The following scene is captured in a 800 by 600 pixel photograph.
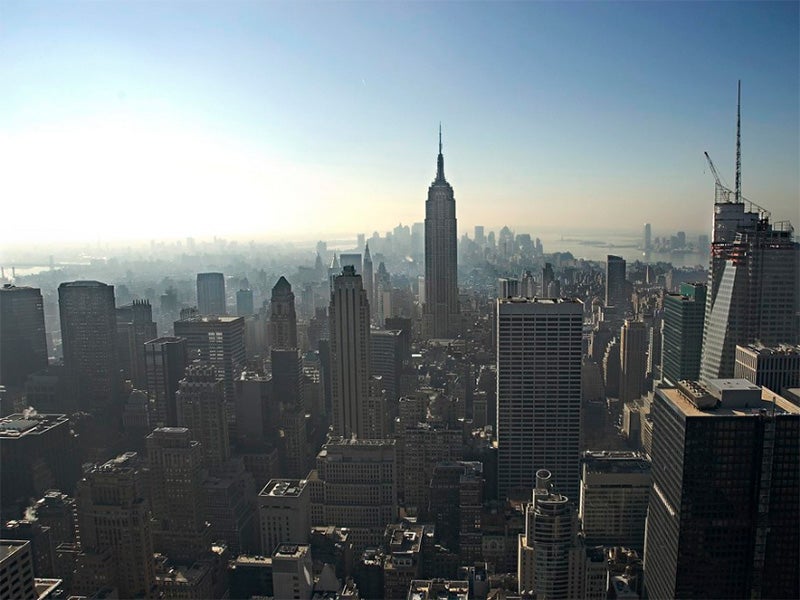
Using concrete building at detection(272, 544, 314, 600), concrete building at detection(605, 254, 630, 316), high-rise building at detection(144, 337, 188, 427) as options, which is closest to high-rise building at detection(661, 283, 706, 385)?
concrete building at detection(605, 254, 630, 316)

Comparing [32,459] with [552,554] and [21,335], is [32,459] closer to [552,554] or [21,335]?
[21,335]

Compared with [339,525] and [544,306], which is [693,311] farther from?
[339,525]

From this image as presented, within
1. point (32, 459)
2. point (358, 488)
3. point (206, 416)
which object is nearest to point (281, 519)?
point (358, 488)

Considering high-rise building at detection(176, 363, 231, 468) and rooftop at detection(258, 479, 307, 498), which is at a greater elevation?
high-rise building at detection(176, 363, 231, 468)

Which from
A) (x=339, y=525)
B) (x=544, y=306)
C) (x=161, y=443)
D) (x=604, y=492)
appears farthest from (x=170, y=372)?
(x=604, y=492)

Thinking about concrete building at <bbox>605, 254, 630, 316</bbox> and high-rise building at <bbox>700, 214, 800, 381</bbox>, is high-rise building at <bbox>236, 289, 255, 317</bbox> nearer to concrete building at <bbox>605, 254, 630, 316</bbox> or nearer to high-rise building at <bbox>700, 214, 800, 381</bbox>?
concrete building at <bbox>605, 254, 630, 316</bbox>

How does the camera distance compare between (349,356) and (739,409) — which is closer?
(739,409)
